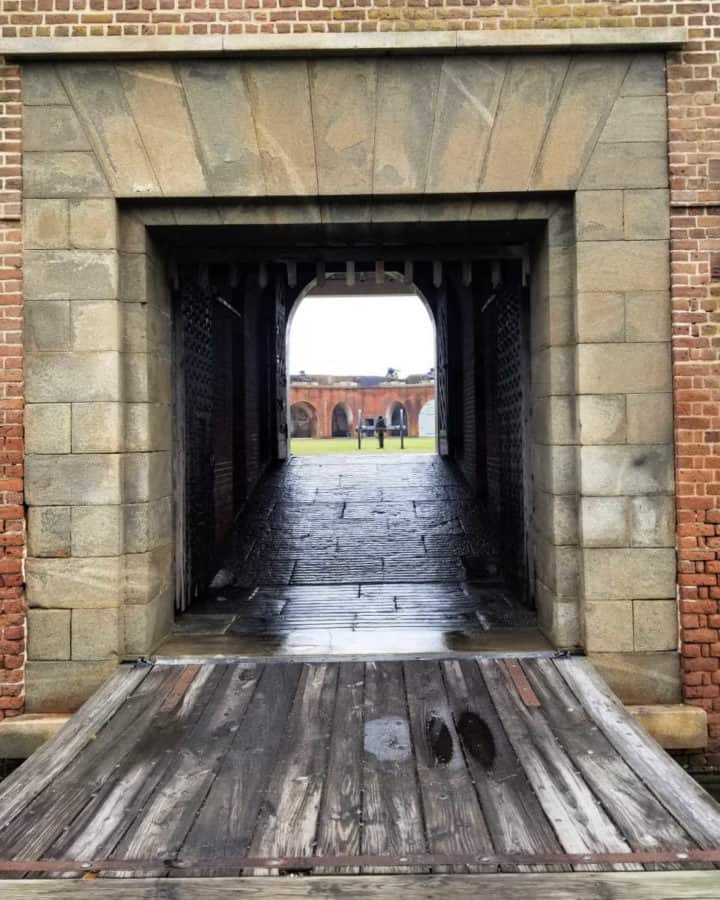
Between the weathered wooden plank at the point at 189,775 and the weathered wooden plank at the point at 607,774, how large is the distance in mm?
1813

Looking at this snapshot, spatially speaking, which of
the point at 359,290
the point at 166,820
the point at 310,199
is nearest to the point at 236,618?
the point at 166,820

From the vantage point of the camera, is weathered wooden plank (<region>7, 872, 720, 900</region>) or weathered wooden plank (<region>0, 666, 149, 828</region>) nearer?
weathered wooden plank (<region>7, 872, 720, 900</region>)

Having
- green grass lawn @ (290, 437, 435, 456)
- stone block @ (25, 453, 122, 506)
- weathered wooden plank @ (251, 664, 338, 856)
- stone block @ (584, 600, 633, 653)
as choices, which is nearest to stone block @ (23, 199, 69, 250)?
stone block @ (25, 453, 122, 506)

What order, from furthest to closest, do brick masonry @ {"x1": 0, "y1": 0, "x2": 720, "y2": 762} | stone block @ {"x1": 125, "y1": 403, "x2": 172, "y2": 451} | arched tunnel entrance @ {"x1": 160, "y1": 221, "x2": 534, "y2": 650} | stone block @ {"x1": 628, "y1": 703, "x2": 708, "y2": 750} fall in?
arched tunnel entrance @ {"x1": 160, "y1": 221, "x2": 534, "y2": 650}
stone block @ {"x1": 125, "y1": 403, "x2": 172, "y2": 451}
brick masonry @ {"x1": 0, "y1": 0, "x2": 720, "y2": 762}
stone block @ {"x1": 628, "y1": 703, "x2": 708, "y2": 750}

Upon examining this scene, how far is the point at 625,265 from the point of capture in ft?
14.3

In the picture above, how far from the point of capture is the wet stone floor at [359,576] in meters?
4.88

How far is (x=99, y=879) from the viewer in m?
2.46

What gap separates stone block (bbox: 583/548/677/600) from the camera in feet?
14.2

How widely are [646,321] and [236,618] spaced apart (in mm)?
4029

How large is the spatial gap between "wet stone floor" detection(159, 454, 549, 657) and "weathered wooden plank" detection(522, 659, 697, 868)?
681mm

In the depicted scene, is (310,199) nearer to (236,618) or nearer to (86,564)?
(86,564)

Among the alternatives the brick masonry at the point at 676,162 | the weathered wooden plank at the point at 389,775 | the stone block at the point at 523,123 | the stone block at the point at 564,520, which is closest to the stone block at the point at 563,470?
the stone block at the point at 564,520

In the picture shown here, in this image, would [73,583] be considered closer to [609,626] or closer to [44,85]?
[44,85]

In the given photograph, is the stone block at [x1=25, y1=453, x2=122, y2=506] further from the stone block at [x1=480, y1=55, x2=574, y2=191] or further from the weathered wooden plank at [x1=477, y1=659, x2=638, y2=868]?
the stone block at [x1=480, y1=55, x2=574, y2=191]
